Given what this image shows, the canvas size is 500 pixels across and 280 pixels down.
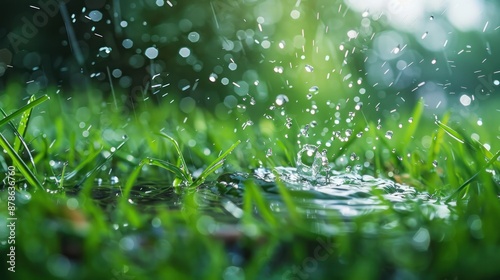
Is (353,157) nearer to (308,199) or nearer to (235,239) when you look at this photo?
Answer: (308,199)

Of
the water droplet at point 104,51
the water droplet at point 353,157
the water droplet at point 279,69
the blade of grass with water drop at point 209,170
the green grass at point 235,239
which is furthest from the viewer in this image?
the water droplet at point 104,51

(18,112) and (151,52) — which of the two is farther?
(151,52)

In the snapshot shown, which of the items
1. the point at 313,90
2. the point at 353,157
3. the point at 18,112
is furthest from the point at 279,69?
the point at 18,112

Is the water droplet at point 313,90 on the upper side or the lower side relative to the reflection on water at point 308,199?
lower

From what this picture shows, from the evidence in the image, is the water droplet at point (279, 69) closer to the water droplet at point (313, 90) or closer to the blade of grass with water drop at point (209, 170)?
the water droplet at point (313, 90)

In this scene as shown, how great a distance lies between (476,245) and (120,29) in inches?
183

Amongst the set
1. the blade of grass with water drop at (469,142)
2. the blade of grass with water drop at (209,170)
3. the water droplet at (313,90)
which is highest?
the blade of grass with water drop at (469,142)

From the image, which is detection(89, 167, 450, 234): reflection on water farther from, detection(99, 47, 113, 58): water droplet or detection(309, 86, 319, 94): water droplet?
detection(99, 47, 113, 58): water droplet

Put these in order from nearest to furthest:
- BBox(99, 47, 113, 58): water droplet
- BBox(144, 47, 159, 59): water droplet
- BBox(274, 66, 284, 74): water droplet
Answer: BBox(274, 66, 284, 74): water droplet
BBox(99, 47, 113, 58): water droplet
BBox(144, 47, 159, 59): water droplet

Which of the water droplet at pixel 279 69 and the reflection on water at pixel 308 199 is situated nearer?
the reflection on water at pixel 308 199

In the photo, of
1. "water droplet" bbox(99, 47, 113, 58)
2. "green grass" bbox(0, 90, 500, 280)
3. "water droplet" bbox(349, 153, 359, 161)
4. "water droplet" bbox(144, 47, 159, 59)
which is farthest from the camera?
"water droplet" bbox(144, 47, 159, 59)

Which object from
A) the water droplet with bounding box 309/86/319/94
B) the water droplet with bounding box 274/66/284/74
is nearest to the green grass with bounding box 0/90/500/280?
the water droplet with bounding box 309/86/319/94

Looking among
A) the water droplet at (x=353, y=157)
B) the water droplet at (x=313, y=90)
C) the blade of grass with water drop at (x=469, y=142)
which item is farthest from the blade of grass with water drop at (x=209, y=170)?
the water droplet at (x=313, y=90)

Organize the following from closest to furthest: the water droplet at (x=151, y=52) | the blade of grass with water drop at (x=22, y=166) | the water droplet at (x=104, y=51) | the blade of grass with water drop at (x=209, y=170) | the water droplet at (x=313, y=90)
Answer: the blade of grass with water drop at (x=22, y=166) → the blade of grass with water drop at (x=209, y=170) → the water droplet at (x=313, y=90) → the water droplet at (x=104, y=51) → the water droplet at (x=151, y=52)
